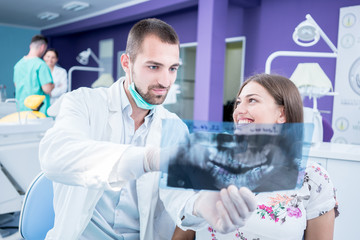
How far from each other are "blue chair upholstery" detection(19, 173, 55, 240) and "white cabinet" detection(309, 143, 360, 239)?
1.51 meters

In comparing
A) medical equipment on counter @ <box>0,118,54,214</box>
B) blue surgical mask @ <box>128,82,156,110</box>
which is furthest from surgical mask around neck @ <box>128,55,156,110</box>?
medical equipment on counter @ <box>0,118,54,214</box>

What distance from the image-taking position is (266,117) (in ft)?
3.26

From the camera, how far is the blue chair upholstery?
104cm

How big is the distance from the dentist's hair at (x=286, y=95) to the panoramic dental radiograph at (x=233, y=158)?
0.51m

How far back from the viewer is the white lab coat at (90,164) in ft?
2.07

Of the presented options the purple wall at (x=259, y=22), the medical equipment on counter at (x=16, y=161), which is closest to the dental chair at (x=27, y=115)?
the medical equipment on counter at (x=16, y=161)

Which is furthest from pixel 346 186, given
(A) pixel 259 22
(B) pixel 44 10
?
(B) pixel 44 10

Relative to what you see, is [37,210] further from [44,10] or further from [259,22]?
[44,10]

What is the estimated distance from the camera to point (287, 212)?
98cm

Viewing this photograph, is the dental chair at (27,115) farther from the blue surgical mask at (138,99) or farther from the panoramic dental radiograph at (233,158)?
the panoramic dental radiograph at (233,158)

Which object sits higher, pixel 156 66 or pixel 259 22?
pixel 259 22

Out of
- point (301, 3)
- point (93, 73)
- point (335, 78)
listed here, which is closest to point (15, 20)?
point (93, 73)

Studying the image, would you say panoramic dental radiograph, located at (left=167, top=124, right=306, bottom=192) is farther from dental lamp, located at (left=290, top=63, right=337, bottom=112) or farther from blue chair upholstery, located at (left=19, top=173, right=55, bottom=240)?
dental lamp, located at (left=290, top=63, right=337, bottom=112)

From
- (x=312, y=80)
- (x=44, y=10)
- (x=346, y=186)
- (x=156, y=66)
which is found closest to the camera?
(x=156, y=66)
